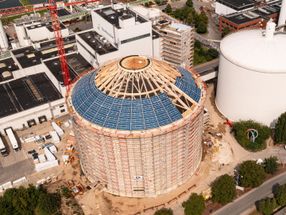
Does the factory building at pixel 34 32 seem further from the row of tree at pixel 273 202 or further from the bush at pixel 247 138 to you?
the row of tree at pixel 273 202

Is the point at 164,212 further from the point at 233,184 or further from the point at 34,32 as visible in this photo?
the point at 34,32

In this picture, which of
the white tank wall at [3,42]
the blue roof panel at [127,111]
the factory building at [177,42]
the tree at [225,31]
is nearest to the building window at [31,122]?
the blue roof panel at [127,111]

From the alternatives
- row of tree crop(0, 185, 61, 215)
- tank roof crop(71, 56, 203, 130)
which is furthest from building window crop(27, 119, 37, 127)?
row of tree crop(0, 185, 61, 215)

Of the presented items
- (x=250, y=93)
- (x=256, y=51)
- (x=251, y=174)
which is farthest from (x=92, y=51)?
(x=251, y=174)

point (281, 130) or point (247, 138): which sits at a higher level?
point (281, 130)

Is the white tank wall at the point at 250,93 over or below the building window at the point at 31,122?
over

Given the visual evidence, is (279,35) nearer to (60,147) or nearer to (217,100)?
(217,100)

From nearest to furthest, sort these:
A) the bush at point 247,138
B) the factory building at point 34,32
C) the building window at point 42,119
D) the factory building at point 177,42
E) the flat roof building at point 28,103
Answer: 1. the bush at point 247,138
2. the flat roof building at point 28,103
3. the building window at point 42,119
4. the factory building at point 177,42
5. the factory building at point 34,32
